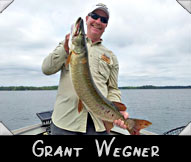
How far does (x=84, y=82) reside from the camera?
1.72 m

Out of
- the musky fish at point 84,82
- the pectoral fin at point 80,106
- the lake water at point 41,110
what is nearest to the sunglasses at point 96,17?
the musky fish at point 84,82

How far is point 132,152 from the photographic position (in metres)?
1.82

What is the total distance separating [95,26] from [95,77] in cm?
66

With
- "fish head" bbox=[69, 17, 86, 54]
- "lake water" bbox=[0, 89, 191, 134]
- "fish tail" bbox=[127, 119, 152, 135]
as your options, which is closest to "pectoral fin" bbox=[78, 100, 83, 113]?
"fish head" bbox=[69, 17, 86, 54]

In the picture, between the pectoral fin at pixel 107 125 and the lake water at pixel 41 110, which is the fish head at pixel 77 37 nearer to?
the pectoral fin at pixel 107 125

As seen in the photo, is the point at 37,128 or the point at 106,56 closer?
the point at 106,56

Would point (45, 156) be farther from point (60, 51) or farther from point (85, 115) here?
point (60, 51)

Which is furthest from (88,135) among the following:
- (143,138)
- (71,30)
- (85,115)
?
(71,30)

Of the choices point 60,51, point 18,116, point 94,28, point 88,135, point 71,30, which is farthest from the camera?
point 18,116

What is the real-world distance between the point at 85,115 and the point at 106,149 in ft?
1.53

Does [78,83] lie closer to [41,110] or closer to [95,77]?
[95,77]

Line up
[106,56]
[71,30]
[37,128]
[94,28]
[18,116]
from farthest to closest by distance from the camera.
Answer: [18,116], [37,128], [106,56], [94,28], [71,30]

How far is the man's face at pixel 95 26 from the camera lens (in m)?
1.98

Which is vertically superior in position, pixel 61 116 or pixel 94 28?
pixel 94 28
